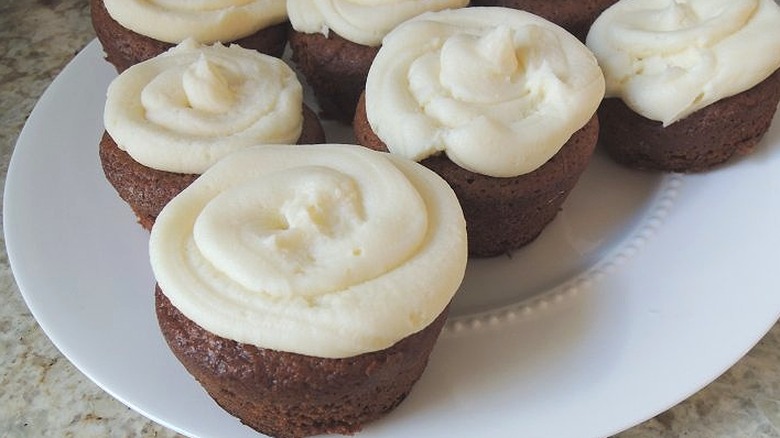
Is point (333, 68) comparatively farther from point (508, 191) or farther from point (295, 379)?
point (295, 379)

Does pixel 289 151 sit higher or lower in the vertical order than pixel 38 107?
higher

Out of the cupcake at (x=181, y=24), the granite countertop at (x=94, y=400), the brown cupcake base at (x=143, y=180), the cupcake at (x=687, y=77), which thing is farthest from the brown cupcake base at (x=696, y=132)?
the cupcake at (x=181, y=24)

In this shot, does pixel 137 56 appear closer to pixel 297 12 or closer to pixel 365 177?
pixel 297 12

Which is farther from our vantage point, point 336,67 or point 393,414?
point 336,67

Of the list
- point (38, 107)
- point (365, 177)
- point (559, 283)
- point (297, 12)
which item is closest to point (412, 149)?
point (365, 177)

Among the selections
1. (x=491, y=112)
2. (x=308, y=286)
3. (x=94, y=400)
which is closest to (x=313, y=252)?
(x=308, y=286)

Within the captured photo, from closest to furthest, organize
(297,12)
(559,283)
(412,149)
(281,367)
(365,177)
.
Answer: (281,367)
(365,177)
(412,149)
(559,283)
(297,12)

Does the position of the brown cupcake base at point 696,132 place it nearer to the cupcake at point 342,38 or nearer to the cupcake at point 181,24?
the cupcake at point 342,38
